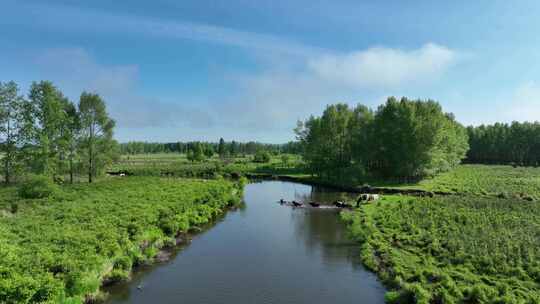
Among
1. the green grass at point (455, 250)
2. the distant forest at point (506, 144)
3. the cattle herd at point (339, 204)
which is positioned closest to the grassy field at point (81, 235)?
the cattle herd at point (339, 204)

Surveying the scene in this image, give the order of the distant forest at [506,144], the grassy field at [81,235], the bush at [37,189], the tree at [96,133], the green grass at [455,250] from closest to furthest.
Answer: the grassy field at [81,235] → the green grass at [455,250] → the bush at [37,189] → the tree at [96,133] → the distant forest at [506,144]

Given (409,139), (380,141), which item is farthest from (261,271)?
(380,141)

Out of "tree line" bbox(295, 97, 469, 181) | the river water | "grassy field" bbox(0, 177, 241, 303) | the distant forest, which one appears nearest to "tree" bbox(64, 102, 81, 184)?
"grassy field" bbox(0, 177, 241, 303)

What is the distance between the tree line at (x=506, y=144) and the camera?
110625mm

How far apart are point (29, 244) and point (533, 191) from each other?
192 feet

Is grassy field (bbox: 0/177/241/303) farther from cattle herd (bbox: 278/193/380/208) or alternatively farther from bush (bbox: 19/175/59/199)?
cattle herd (bbox: 278/193/380/208)

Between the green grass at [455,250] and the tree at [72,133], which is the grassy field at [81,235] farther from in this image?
the green grass at [455,250]

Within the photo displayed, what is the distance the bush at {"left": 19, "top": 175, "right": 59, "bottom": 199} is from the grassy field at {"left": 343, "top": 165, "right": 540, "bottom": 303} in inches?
1187

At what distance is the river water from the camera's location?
17.8m

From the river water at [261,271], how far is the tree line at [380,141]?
33197mm

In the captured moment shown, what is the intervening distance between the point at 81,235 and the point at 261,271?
11524mm

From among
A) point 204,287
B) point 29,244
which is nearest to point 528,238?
point 204,287

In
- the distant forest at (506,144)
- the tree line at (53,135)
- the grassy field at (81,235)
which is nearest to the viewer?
the grassy field at (81,235)

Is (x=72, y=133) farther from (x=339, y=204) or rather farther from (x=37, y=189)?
(x=339, y=204)
